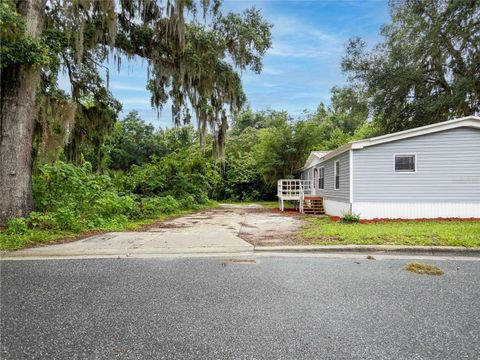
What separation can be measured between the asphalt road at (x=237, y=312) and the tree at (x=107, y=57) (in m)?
3.81

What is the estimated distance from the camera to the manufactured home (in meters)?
10.3

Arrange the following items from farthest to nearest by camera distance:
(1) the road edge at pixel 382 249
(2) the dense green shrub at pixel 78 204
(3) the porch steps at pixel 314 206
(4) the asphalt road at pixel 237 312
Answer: (3) the porch steps at pixel 314 206 → (2) the dense green shrub at pixel 78 204 → (1) the road edge at pixel 382 249 → (4) the asphalt road at pixel 237 312

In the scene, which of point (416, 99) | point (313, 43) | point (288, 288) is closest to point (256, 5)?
point (313, 43)

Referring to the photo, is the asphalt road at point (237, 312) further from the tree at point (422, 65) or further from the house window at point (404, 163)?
the tree at point (422, 65)

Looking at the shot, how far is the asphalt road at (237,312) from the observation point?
87.8 inches

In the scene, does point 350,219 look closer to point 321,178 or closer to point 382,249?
point 382,249

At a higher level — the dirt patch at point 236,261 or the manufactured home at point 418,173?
the manufactured home at point 418,173

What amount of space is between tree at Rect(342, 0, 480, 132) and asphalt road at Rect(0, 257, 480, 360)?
13679 mm

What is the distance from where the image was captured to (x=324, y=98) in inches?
1848

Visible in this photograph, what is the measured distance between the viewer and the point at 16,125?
6656 mm

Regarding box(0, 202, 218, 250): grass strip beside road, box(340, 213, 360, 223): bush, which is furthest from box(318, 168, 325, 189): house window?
box(0, 202, 218, 250): grass strip beside road

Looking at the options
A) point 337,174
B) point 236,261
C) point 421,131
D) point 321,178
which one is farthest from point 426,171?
point 236,261

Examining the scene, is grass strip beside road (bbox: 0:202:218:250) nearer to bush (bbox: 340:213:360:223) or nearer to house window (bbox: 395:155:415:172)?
bush (bbox: 340:213:360:223)

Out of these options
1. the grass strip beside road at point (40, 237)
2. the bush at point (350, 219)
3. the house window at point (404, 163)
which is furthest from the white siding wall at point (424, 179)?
the grass strip beside road at point (40, 237)
